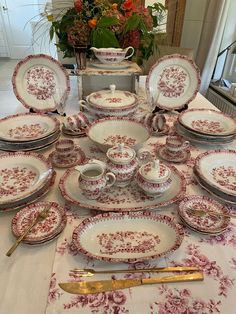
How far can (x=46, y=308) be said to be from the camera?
1.68ft

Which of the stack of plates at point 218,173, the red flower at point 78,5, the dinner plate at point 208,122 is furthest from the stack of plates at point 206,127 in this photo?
the red flower at point 78,5

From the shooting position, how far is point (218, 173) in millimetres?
874

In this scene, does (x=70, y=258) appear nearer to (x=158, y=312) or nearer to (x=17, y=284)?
(x=17, y=284)

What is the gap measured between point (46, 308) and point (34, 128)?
76 centimetres

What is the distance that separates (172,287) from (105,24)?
3.72ft

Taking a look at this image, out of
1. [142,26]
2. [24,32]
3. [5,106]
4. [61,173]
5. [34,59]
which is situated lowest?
[5,106]

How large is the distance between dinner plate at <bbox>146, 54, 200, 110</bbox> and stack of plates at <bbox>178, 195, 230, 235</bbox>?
0.66 m

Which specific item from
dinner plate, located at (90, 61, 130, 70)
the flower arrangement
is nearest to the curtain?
the flower arrangement

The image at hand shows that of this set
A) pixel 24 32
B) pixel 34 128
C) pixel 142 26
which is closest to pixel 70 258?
pixel 34 128

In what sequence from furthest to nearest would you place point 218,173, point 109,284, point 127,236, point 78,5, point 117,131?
point 78,5, point 117,131, point 218,173, point 127,236, point 109,284

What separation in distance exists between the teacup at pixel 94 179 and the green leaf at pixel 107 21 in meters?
0.80

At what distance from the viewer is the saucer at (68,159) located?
904mm

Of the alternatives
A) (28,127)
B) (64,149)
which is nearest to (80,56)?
(28,127)

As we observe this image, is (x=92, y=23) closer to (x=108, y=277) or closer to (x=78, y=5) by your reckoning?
(x=78, y=5)
